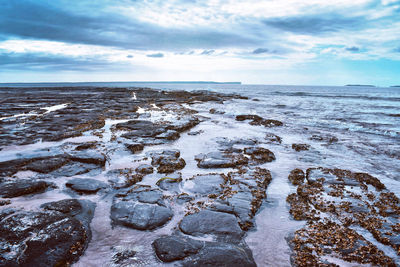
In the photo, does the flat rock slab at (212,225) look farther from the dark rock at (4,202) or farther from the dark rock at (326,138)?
the dark rock at (326,138)

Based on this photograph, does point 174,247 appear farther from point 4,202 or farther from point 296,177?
point 296,177

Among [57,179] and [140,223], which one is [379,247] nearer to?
[140,223]

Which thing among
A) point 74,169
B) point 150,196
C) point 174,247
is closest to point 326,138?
point 150,196

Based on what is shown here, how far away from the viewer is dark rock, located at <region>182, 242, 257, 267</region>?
11.0ft

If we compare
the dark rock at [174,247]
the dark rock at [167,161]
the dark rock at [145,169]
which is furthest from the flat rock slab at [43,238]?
the dark rock at [167,161]

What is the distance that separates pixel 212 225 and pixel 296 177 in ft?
12.0

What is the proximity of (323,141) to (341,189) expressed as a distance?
21.2ft

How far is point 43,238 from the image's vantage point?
3676 millimetres

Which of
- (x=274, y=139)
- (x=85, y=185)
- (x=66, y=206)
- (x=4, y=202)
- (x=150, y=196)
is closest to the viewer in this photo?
(x=66, y=206)

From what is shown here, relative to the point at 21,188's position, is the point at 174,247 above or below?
below

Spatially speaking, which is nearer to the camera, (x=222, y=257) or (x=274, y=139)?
(x=222, y=257)

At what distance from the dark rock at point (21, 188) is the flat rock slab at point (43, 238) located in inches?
45.1

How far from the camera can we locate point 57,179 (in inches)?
247

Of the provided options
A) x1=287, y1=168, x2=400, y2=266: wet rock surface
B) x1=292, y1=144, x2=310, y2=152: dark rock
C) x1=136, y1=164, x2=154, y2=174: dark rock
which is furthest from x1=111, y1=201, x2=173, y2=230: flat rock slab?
x1=292, y1=144, x2=310, y2=152: dark rock
